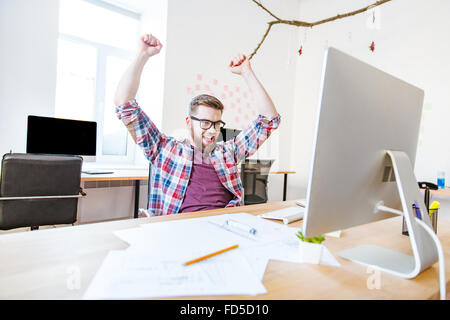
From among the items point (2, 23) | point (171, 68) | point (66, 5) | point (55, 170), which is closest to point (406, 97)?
point (55, 170)

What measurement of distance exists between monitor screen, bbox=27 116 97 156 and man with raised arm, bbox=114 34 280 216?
1487 mm

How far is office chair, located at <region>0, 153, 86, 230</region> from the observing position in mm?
1758

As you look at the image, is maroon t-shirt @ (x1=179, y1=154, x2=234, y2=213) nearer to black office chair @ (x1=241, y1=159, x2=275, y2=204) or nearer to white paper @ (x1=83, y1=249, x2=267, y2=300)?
white paper @ (x1=83, y1=249, x2=267, y2=300)

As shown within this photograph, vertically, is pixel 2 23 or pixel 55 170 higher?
pixel 2 23

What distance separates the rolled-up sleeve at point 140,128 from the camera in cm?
136

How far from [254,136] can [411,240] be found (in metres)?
1.13

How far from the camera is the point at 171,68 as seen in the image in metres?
3.35

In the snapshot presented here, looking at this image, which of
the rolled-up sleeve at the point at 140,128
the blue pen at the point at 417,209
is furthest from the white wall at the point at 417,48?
the blue pen at the point at 417,209

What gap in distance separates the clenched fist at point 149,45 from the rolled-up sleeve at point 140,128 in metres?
0.25

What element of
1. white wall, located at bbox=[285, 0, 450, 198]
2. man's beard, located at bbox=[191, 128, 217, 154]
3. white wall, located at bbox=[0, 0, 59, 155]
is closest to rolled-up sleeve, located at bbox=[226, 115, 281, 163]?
man's beard, located at bbox=[191, 128, 217, 154]

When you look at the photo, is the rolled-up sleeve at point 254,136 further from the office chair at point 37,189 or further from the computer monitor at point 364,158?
the office chair at point 37,189
